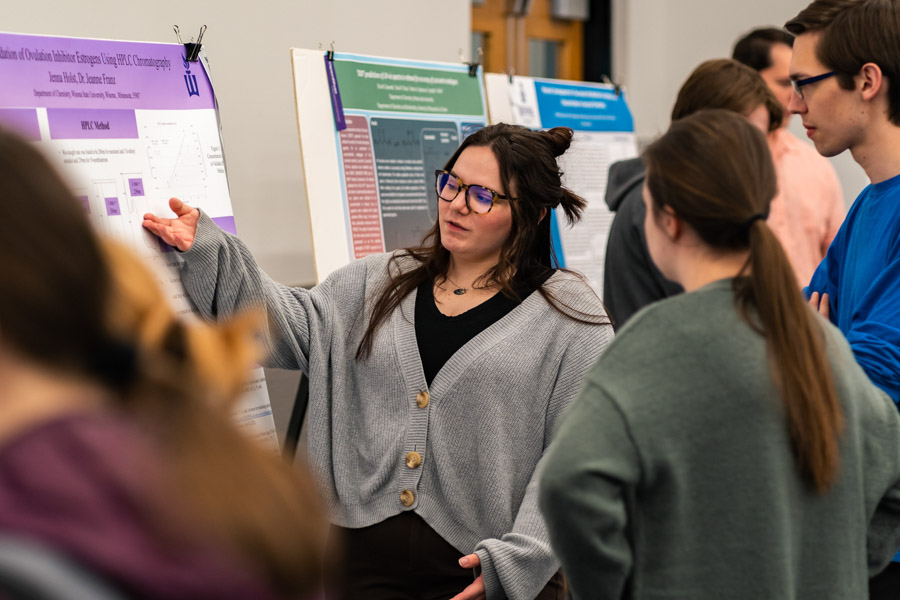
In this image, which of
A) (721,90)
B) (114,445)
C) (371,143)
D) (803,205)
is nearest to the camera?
(114,445)

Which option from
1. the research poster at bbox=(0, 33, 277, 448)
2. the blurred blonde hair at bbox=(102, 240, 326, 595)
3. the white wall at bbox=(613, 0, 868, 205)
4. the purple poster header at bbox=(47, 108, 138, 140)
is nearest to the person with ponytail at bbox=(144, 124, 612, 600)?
the research poster at bbox=(0, 33, 277, 448)

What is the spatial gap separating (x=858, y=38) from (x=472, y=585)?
120cm

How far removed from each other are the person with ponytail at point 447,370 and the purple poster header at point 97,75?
1.02 ft

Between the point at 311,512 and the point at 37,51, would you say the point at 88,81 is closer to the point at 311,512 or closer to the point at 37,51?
the point at 37,51

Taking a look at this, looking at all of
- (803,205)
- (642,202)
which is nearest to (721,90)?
(642,202)

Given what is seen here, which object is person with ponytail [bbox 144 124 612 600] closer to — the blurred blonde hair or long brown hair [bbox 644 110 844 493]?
long brown hair [bbox 644 110 844 493]

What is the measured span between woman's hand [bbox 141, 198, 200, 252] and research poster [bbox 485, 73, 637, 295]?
64.3 inches

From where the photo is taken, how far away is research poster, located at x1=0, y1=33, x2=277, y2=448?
171 centimetres

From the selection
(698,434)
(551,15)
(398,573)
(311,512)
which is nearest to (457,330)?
(398,573)

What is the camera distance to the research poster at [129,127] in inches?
67.2

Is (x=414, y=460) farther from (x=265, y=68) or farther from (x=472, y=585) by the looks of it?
(x=265, y=68)

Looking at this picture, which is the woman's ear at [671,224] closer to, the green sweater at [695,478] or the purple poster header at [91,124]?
the green sweater at [695,478]

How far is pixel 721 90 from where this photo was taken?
2.40 metres

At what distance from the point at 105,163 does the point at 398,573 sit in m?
0.99
